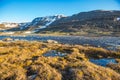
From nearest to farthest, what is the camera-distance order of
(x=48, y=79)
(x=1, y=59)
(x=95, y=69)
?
(x=48, y=79) < (x=95, y=69) < (x=1, y=59)

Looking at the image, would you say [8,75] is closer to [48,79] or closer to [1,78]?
[1,78]

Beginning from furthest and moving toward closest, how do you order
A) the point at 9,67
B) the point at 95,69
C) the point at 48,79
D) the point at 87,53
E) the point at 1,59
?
1. the point at 87,53
2. the point at 1,59
3. the point at 9,67
4. the point at 95,69
5. the point at 48,79

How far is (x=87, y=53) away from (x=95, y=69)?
15.5 meters

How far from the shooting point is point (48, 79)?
22.8m

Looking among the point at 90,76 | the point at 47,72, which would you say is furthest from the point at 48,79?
the point at 90,76

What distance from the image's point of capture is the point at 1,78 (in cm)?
2356

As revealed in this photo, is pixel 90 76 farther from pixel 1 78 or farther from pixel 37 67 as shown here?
pixel 1 78

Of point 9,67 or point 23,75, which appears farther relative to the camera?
point 9,67

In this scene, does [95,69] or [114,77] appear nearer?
[114,77]

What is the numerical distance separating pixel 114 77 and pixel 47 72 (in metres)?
7.52

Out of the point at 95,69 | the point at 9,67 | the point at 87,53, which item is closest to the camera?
the point at 95,69

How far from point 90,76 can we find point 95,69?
2.14 metres

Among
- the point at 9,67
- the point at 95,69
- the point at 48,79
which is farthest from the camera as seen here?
the point at 9,67

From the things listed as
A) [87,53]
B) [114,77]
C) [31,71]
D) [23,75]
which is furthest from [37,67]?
[87,53]
